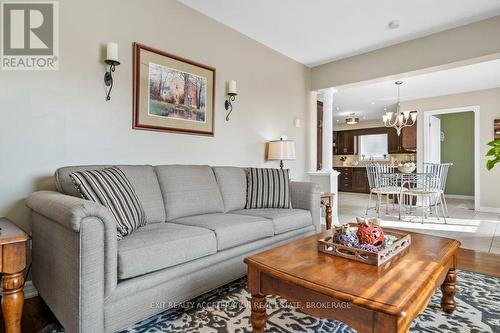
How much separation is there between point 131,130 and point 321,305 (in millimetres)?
2044

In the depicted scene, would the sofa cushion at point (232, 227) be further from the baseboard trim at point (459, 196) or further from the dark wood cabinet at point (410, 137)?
the baseboard trim at point (459, 196)

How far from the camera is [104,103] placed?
90.6 inches

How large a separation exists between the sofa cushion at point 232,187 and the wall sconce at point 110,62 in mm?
1147

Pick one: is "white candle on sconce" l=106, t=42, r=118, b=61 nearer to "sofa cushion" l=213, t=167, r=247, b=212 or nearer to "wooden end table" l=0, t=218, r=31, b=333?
"sofa cushion" l=213, t=167, r=247, b=212

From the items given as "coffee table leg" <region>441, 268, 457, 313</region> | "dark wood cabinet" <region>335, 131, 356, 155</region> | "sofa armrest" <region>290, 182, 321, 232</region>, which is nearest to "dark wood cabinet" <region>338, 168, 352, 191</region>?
"dark wood cabinet" <region>335, 131, 356, 155</region>

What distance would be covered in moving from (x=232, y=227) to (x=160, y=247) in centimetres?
57

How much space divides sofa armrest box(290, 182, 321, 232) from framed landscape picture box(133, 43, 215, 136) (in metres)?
1.10

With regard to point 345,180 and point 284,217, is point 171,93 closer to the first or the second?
point 284,217

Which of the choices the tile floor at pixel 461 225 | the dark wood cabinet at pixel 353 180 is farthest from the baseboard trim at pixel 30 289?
the dark wood cabinet at pixel 353 180

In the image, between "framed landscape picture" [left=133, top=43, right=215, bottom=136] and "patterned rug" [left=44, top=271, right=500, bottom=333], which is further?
"framed landscape picture" [left=133, top=43, right=215, bottom=136]

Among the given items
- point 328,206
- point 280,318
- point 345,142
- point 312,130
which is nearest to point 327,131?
point 312,130

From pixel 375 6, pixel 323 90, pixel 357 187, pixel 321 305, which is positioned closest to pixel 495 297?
pixel 321 305

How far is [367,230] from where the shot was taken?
4.88 feet

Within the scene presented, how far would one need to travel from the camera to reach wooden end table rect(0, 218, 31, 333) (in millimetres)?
1293
